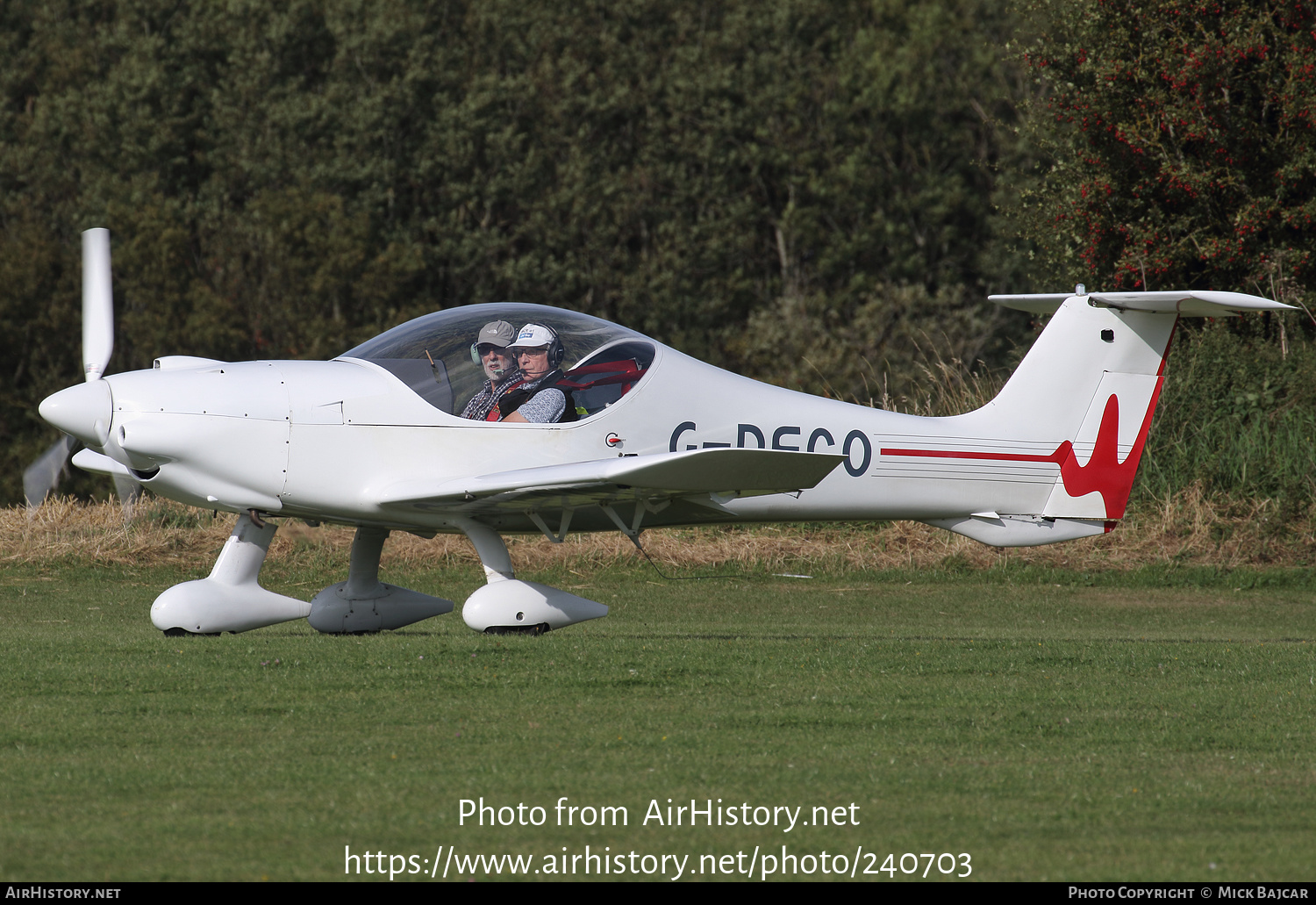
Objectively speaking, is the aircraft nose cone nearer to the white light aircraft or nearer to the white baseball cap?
the white light aircraft

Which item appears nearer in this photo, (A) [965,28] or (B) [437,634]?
(B) [437,634]

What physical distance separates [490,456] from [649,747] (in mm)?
3440

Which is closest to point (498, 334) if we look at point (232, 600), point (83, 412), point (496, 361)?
point (496, 361)

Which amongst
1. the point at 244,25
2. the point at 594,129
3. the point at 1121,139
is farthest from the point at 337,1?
the point at 1121,139

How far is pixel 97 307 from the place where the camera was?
9.59 meters

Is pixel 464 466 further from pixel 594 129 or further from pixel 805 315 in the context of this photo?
pixel 594 129

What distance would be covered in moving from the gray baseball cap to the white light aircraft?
6cm

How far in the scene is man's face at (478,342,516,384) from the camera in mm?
9039

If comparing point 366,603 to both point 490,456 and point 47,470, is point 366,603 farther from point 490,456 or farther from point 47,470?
point 47,470

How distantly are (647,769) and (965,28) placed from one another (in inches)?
1476

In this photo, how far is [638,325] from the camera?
125 feet

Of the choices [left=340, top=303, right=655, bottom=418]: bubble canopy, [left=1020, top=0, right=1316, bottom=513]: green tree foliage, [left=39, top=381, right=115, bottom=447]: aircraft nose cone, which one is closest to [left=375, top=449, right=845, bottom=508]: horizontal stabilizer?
[left=340, top=303, right=655, bottom=418]: bubble canopy

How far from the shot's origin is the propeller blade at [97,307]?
368 inches

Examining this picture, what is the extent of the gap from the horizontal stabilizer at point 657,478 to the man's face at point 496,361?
2.15 feet
